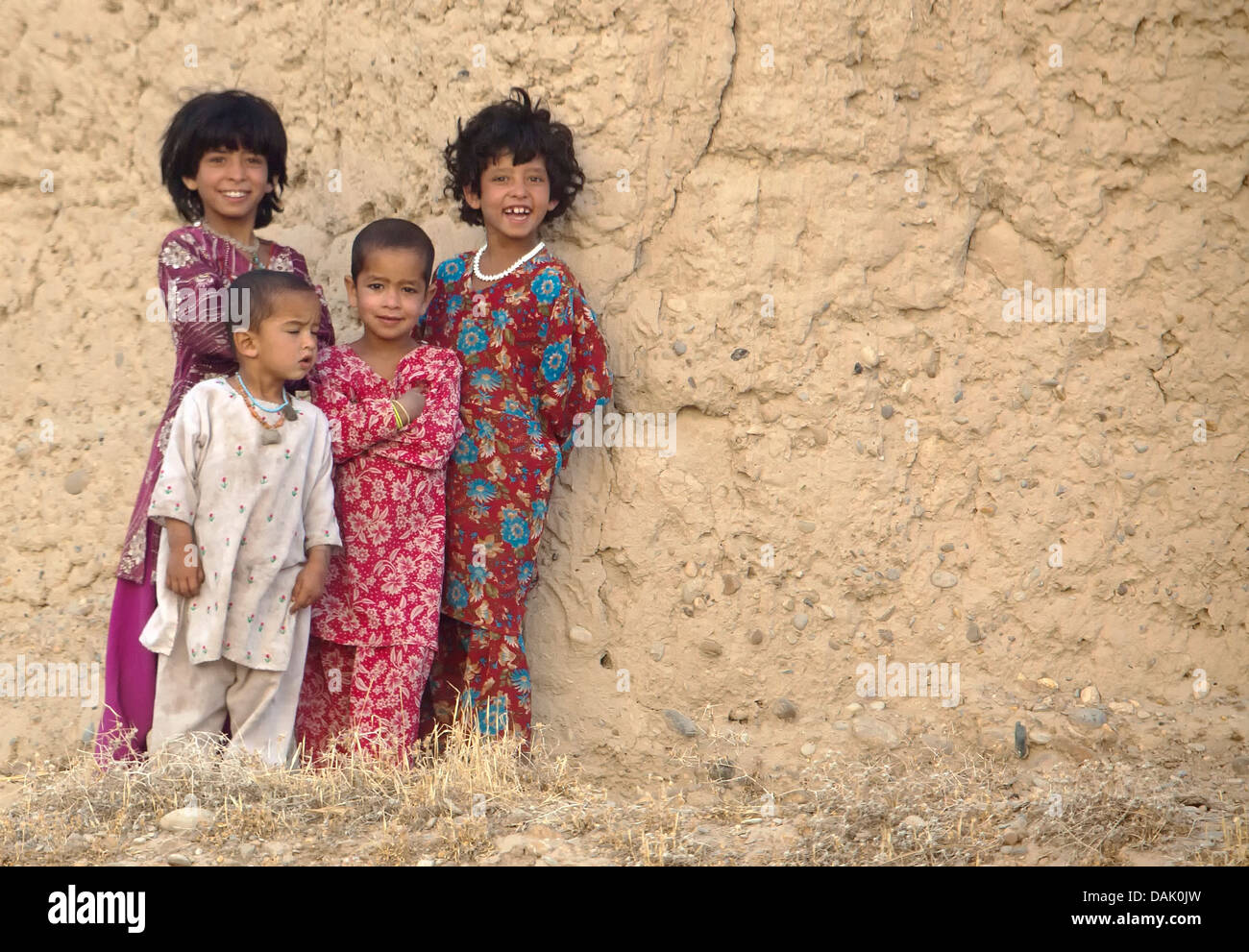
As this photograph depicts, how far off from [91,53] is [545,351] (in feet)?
5.94

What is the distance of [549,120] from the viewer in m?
3.95

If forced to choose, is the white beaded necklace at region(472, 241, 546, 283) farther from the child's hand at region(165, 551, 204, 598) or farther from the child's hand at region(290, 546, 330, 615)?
the child's hand at region(165, 551, 204, 598)

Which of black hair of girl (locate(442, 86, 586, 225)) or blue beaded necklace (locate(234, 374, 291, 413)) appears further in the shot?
black hair of girl (locate(442, 86, 586, 225))

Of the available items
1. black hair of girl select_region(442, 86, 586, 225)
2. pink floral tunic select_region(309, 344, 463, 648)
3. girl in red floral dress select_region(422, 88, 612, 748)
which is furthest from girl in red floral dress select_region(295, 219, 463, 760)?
black hair of girl select_region(442, 86, 586, 225)

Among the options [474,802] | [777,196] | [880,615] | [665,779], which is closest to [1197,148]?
[777,196]

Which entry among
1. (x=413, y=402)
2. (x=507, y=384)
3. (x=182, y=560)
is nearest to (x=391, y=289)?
(x=413, y=402)

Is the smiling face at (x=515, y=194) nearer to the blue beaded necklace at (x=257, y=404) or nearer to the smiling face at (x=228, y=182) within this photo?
the smiling face at (x=228, y=182)

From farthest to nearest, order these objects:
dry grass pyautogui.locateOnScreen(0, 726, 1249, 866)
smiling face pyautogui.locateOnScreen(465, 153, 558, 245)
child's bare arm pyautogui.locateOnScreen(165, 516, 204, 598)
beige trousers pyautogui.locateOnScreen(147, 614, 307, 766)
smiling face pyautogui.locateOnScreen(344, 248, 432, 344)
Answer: smiling face pyautogui.locateOnScreen(465, 153, 558, 245) → smiling face pyautogui.locateOnScreen(344, 248, 432, 344) → beige trousers pyautogui.locateOnScreen(147, 614, 307, 766) → child's bare arm pyautogui.locateOnScreen(165, 516, 204, 598) → dry grass pyautogui.locateOnScreen(0, 726, 1249, 866)

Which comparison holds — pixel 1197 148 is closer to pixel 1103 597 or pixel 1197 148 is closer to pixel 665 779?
pixel 1103 597

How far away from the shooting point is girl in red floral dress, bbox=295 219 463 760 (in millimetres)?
3652

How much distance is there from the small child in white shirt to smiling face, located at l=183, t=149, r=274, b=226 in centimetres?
27

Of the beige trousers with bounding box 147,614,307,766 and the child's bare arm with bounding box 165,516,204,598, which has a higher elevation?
the child's bare arm with bounding box 165,516,204,598

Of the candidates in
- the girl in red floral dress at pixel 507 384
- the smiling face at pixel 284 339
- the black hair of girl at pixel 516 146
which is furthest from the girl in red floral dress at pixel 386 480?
the black hair of girl at pixel 516 146

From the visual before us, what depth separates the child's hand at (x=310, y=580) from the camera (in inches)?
139
